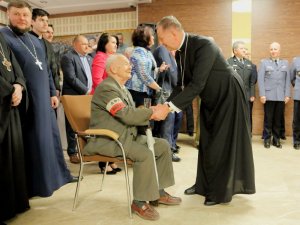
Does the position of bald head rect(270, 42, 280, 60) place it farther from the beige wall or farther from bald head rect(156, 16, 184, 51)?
bald head rect(156, 16, 184, 51)

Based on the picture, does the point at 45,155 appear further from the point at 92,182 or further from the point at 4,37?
the point at 4,37

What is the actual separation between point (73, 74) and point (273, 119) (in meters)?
3.19

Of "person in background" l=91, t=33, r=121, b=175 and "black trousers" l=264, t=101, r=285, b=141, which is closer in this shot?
"person in background" l=91, t=33, r=121, b=175

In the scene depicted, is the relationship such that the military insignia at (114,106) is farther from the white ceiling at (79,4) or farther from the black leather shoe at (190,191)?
the white ceiling at (79,4)

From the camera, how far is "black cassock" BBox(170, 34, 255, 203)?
2643 mm

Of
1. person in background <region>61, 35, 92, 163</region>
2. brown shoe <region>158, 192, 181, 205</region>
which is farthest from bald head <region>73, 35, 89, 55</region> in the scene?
brown shoe <region>158, 192, 181, 205</region>

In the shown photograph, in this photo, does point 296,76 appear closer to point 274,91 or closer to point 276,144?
point 274,91

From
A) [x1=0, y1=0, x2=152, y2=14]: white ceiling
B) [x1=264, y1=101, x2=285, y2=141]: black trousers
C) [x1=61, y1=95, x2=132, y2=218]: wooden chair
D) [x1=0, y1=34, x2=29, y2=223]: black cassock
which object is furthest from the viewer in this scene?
[x1=0, y1=0, x2=152, y2=14]: white ceiling

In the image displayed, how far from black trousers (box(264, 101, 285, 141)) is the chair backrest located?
341 cm

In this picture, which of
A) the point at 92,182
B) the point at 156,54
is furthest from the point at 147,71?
the point at 92,182

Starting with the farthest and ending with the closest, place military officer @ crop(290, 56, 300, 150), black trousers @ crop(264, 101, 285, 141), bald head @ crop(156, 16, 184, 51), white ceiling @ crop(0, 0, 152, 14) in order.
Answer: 1. white ceiling @ crop(0, 0, 152, 14)
2. black trousers @ crop(264, 101, 285, 141)
3. military officer @ crop(290, 56, 300, 150)
4. bald head @ crop(156, 16, 184, 51)

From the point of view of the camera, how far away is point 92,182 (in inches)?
133

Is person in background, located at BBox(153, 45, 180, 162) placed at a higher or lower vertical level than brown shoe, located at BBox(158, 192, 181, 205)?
higher

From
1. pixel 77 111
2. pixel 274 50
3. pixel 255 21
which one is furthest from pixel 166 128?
pixel 255 21
